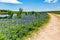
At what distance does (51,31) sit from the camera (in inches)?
151

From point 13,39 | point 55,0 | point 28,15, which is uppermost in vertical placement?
point 55,0

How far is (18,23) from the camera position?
155 inches

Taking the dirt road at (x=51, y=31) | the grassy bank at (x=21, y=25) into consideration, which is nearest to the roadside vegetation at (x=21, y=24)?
the grassy bank at (x=21, y=25)

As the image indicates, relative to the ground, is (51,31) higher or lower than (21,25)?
lower

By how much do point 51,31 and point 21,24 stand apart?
2.14 ft

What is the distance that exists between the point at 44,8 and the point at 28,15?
41 cm

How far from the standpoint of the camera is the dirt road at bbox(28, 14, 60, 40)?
356cm

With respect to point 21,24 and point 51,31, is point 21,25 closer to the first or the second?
point 21,24

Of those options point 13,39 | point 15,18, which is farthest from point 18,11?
point 13,39

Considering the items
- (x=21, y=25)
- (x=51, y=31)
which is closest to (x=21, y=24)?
(x=21, y=25)

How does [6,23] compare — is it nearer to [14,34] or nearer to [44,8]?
[14,34]

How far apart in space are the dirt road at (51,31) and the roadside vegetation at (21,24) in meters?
0.14

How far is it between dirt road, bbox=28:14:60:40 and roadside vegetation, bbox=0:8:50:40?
5.7 inches

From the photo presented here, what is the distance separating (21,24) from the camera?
3.86m
